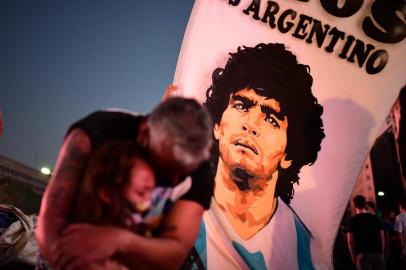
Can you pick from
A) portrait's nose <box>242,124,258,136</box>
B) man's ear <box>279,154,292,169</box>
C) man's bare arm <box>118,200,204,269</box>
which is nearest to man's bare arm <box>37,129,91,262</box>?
man's bare arm <box>118,200,204,269</box>

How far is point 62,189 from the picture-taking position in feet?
4.30

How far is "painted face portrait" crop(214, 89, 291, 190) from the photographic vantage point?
148 inches

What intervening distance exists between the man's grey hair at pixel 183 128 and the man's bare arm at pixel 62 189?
330 millimetres

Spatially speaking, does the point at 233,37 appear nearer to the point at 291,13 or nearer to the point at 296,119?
the point at 291,13

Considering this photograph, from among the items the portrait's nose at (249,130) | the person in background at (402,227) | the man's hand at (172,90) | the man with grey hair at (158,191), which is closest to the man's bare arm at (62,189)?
the man with grey hair at (158,191)

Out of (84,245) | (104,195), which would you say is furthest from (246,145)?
(84,245)

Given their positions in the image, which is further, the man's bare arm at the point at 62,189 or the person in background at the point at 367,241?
the person in background at the point at 367,241

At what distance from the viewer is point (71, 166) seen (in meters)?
1.33

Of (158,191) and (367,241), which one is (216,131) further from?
(367,241)

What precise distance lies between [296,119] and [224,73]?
1.09 meters

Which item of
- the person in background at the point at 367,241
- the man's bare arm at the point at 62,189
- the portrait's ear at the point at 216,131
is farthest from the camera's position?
the person in background at the point at 367,241

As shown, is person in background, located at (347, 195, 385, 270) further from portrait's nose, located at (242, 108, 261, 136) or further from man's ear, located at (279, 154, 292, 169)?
portrait's nose, located at (242, 108, 261, 136)

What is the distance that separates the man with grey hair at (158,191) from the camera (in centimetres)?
116

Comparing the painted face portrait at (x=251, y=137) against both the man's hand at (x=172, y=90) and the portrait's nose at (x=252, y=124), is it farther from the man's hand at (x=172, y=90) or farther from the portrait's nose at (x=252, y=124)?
the man's hand at (x=172, y=90)
